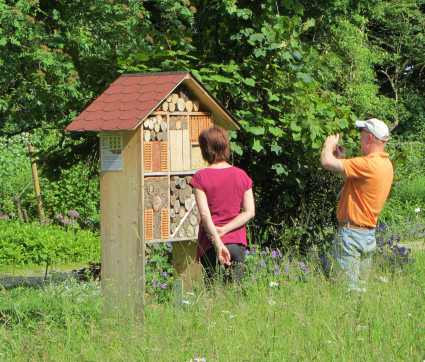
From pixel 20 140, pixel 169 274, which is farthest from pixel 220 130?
pixel 20 140

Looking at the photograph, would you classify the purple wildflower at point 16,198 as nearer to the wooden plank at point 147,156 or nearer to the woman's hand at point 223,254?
the wooden plank at point 147,156

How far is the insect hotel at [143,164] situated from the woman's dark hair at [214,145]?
23.1 inches

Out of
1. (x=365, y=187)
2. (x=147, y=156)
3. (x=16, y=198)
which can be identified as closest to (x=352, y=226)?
(x=365, y=187)

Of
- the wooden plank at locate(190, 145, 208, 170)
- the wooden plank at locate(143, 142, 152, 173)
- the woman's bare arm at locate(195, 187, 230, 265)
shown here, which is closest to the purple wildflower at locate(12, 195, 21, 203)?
the wooden plank at locate(190, 145, 208, 170)

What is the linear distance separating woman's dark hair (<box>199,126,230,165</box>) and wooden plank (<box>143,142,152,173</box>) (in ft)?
2.36

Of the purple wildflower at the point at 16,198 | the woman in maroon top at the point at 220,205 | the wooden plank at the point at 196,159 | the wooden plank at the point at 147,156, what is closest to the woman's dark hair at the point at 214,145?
the woman in maroon top at the point at 220,205

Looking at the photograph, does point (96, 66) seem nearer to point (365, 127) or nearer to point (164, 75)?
point (164, 75)

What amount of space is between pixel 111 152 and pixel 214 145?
3.34ft

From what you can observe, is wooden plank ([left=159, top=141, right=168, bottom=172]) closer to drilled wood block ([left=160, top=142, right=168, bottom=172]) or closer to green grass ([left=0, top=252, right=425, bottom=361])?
drilled wood block ([left=160, top=142, right=168, bottom=172])

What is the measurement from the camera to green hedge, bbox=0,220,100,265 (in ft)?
29.6

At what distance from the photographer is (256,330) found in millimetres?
3688

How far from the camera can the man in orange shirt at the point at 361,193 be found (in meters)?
4.68

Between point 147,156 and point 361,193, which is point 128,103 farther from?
point 361,193

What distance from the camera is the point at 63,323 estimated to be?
15.3ft
